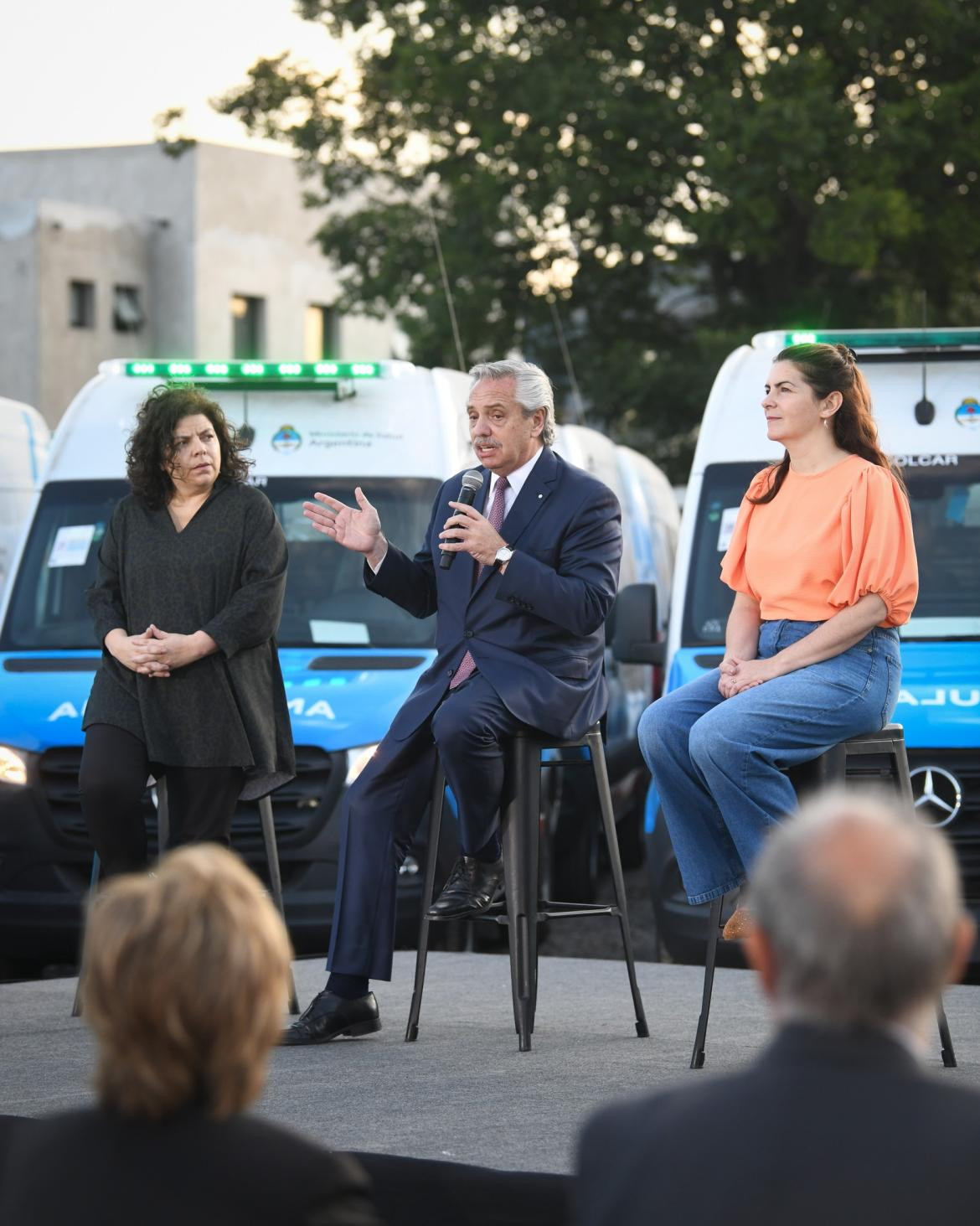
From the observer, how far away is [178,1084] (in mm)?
2055

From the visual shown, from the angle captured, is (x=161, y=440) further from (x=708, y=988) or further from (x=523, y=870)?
(x=708, y=988)

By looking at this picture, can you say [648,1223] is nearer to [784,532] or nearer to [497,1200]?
[497,1200]

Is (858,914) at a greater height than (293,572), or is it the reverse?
(293,572)

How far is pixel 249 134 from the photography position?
25.4 metres

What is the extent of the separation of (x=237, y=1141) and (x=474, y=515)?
335cm

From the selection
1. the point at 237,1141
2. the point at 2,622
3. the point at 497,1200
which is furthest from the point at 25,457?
the point at 237,1141

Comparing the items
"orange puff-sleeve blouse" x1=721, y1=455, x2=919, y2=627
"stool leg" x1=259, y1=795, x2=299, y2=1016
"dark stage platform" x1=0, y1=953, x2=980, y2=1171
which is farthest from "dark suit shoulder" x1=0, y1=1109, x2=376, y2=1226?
"stool leg" x1=259, y1=795, x2=299, y2=1016

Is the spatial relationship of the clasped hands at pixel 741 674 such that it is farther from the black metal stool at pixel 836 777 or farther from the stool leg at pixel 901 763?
the stool leg at pixel 901 763

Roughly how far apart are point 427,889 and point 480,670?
2.09 feet

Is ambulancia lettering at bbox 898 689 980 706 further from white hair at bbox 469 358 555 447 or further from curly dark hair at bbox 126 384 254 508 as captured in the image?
curly dark hair at bbox 126 384 254 508

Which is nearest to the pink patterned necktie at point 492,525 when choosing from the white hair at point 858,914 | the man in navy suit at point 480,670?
the man in navy suit at point 480,670

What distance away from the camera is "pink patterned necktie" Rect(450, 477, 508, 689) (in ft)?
18.6

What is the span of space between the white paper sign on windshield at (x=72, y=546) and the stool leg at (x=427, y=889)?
12.5 feet

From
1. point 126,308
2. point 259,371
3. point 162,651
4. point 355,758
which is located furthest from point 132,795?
point 126,308
